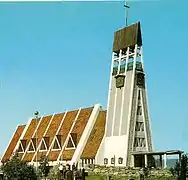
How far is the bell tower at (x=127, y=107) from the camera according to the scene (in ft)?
124

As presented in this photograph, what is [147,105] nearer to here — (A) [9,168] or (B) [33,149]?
(B) [33,149]

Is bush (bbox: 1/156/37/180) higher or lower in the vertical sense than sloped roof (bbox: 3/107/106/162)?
lower

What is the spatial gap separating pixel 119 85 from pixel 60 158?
789cm

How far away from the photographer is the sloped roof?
41.0 meters

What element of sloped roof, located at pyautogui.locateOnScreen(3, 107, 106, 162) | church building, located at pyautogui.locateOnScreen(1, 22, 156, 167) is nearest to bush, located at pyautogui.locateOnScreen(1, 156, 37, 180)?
church building, located at pyautogui.locateOnScreen(1, 22, 156, 167)

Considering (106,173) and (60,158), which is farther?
(60,158)

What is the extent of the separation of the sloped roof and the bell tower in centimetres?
172

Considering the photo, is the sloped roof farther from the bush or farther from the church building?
the bush

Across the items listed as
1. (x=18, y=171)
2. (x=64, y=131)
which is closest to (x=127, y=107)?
(x=64, y=131)

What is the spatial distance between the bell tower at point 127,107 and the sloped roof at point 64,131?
1.72 meters

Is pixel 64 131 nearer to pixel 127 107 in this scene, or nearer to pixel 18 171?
pixel 127 107

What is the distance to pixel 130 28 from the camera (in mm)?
39000

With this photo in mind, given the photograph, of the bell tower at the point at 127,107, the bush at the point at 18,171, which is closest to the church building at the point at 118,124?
the bell tower at the point at 127,107

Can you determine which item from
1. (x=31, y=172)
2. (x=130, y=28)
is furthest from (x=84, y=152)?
(x=31, y=172)
